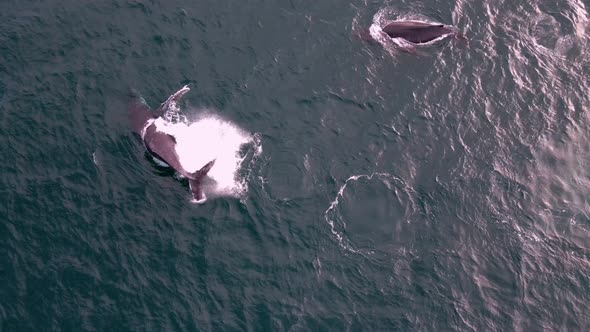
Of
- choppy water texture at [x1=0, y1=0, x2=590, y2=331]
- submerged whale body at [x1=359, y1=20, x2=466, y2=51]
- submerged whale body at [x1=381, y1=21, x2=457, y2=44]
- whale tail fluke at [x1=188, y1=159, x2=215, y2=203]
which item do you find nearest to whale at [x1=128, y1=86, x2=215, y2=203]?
whale tail fluke at [x1=188, y1=159, x2=215, y2=203]

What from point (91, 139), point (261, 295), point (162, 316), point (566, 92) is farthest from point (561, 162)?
point (91, 139)

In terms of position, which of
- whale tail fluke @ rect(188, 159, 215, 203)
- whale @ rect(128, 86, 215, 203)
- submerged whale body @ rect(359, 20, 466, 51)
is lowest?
whale tail fluke @ rect(188, 159, 215, 203)

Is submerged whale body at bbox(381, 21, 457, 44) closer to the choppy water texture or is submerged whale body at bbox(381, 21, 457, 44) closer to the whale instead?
the choppy water texture

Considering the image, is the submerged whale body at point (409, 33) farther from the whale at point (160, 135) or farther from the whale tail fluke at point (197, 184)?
the whale tail fluke at point (197, 184)

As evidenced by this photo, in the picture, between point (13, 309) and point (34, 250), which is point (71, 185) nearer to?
point (34, 250)

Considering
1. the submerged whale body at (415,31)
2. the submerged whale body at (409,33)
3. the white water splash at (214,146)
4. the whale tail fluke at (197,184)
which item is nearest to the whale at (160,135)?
the whale tail fluke at (197,184)

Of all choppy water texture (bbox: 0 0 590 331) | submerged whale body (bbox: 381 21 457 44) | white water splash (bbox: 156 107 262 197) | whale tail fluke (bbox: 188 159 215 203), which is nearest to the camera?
choppy water texture (bbox: 0 0 590 331)

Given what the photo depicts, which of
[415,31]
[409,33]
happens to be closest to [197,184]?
[409,33]
